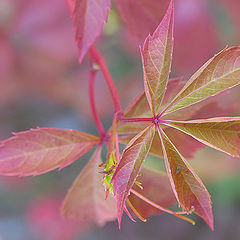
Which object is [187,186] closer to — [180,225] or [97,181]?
[97,181]

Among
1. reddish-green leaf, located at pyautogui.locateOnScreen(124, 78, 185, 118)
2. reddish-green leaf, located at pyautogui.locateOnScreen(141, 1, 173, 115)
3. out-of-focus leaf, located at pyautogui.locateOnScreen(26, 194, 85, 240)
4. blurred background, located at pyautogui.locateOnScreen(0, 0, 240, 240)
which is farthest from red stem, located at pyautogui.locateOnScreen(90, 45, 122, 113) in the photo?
Answer: out-of-focus leaf, located at pyautogui.locateOnScreen(26, 194, 85, 240)

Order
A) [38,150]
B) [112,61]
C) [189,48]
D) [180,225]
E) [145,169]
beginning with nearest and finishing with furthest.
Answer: [38,150] < [145,169] < [189,48] < [112,61] < [180,225]

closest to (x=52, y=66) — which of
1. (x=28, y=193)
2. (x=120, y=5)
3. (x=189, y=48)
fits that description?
(x=189, y=48)

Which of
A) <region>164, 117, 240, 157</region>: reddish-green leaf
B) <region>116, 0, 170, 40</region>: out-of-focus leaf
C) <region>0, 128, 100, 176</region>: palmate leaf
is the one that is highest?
<region>116, 0, 170, 40</region>: out-of-focus leaf

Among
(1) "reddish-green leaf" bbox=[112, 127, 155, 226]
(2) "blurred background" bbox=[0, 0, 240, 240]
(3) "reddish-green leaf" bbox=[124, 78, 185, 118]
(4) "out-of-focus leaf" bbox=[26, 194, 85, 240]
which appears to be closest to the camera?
(1) "reddish-green leaf" bbox=[112, 127, 155, 226]

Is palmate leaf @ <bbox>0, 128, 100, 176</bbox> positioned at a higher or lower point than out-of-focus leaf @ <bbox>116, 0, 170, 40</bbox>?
lower

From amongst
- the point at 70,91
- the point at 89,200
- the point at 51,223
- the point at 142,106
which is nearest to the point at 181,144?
the point at 142,106

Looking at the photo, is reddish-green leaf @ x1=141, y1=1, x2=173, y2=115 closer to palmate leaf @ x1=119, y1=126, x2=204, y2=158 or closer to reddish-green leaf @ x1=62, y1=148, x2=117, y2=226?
palmate leaf @ x1=119, y1=126, x2=204, y2=158

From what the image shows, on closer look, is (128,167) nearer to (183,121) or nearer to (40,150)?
(183,121)
